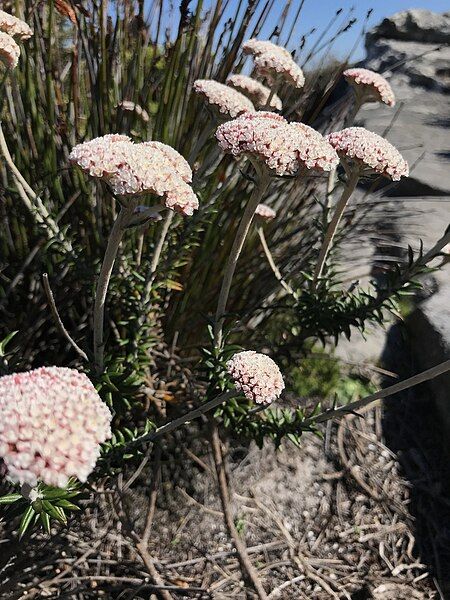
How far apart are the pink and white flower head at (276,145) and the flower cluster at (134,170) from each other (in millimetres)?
194

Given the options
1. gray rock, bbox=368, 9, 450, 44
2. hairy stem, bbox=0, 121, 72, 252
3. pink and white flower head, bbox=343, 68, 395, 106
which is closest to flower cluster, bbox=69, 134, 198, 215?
hairy stem, bbox=0, 121, 72, 252

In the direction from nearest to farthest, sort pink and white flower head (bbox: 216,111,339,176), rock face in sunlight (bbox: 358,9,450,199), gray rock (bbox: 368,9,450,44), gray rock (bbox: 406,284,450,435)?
pink and white flower head (bbox: 216,111,339,176) < gray rock (bbox: 406,284,450,435) < rock face in sunlight (bbox: 358,9,450,199) < gray rock (bbox: 368,9,450,44)

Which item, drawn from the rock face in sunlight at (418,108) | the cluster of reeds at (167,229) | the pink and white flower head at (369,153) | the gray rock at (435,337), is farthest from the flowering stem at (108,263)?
the rock face in sunlight at (418,108)

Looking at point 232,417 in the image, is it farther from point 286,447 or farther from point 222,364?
point 286,447

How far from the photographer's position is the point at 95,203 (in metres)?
2.17

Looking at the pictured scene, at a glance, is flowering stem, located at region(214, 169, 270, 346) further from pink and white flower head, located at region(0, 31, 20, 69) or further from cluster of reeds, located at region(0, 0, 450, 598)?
pink and white flower head, located at region(0, 31, 20, 69)

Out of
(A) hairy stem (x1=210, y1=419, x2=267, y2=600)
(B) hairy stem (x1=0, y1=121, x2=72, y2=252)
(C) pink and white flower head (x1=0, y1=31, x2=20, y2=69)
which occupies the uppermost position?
(C) pink and white flower head (x1=0, y1=31, x2=20, y2=69)

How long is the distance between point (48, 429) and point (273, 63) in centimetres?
149

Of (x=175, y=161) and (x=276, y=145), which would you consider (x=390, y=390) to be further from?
(x=175, y=161)

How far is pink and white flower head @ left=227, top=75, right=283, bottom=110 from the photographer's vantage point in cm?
194

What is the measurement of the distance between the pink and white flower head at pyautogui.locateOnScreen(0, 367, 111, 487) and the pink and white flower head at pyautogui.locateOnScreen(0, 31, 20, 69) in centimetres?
91

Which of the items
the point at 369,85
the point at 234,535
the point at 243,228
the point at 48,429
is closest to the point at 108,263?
the point at 243,228

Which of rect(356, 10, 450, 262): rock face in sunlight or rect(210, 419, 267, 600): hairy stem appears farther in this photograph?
rect(356, 10, 450, 262): rock face in sunlight

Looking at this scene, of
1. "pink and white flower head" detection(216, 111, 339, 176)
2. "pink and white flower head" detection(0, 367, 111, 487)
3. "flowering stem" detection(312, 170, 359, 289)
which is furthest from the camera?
"flowering stem" detection(312, 170, 359, 289)
